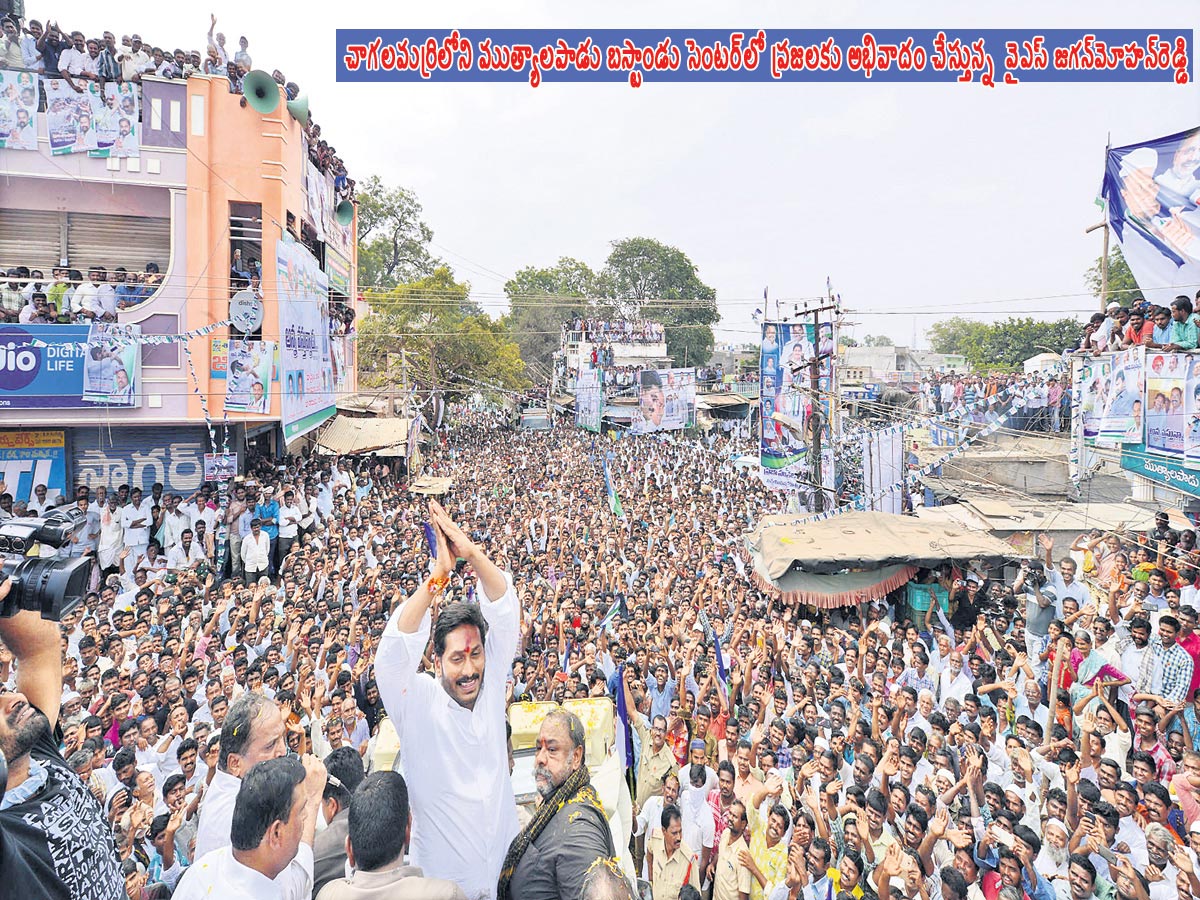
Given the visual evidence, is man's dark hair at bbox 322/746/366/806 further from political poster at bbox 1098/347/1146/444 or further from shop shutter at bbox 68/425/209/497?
shop shutter at bbox 68/425/209/497

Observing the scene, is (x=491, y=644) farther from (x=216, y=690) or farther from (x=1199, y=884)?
(x=216, y=690)

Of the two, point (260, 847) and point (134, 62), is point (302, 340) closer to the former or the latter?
point (134, 62)

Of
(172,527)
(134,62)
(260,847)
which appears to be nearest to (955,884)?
(260,847)

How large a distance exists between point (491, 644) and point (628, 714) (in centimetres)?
365

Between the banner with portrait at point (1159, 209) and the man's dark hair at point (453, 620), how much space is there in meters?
8.10

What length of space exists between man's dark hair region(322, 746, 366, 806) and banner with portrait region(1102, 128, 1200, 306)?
8485mm

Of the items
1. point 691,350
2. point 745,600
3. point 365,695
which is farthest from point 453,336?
point 691,350

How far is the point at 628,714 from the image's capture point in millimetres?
5855

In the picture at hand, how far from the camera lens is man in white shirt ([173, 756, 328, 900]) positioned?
2.09m

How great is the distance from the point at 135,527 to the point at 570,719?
10404mm

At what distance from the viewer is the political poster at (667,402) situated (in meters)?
24.6

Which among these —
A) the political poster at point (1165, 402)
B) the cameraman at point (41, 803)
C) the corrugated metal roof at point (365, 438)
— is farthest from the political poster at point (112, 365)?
the political poster at point (1165, 402)

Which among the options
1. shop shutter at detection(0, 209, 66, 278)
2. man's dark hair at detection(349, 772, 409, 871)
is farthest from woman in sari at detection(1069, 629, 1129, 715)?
shop shutter at detection(0, 209, 66, 278)

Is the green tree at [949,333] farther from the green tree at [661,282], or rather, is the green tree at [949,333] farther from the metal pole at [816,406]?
the metal pole at [816,406]
